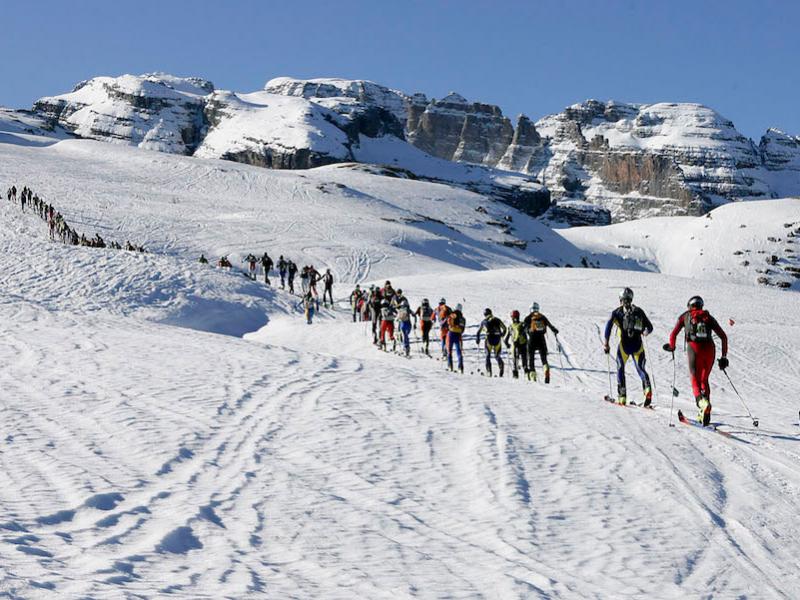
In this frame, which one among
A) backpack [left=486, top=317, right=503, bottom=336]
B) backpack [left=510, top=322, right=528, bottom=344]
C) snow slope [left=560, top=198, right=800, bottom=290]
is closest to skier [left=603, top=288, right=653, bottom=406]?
backpack [left=510, top=322, right=528, bottom=344]

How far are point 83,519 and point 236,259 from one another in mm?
40653

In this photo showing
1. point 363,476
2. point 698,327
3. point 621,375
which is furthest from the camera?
point 621,375

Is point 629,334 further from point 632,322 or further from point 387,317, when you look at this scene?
point 387,317

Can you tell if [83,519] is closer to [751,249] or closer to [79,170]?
[79,170]

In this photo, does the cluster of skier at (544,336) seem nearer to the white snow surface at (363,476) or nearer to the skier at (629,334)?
the skier at (629,334)

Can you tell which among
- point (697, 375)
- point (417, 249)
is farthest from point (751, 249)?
point (697, 375)

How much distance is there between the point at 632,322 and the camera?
12.6 m

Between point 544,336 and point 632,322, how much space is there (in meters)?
3.42

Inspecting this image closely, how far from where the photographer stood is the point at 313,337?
2491 cm

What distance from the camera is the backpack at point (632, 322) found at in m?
12.6

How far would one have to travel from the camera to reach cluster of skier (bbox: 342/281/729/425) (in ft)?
37.2

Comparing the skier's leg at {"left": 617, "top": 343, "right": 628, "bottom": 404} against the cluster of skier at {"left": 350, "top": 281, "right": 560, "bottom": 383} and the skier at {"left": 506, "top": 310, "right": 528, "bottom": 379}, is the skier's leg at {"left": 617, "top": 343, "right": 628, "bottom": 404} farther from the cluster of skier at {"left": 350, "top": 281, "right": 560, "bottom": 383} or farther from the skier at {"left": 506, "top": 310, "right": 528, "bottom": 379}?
the skier at {"left": 506, "top": 310, "right": 528, "bottom": 379}

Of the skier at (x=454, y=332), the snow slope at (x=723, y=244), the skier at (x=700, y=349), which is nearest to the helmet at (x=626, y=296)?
the skier at (x=700, y=349)

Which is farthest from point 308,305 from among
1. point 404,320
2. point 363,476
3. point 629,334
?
A: point 363,476
